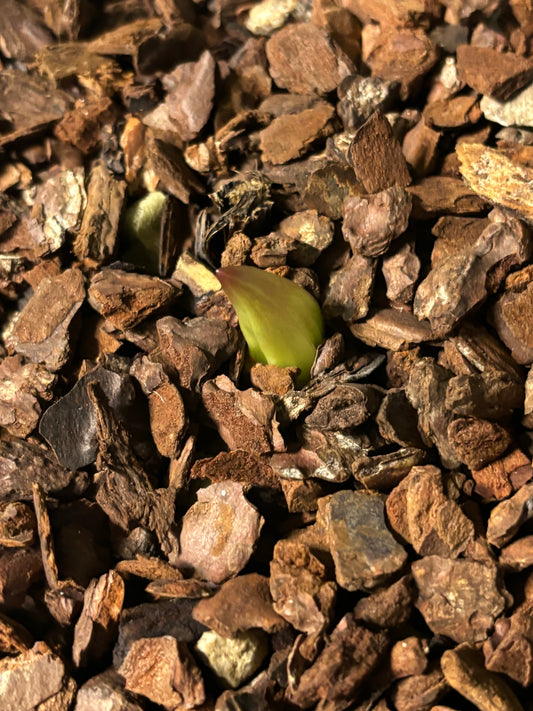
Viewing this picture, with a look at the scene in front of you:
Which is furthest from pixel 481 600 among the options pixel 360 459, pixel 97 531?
pixel 97 531

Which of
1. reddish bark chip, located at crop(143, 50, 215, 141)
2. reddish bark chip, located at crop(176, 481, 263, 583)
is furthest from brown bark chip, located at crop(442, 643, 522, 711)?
reddish bark chip, located at crop(143, 50, 215, 141)

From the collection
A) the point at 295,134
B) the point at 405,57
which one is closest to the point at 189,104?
the point at 295,134

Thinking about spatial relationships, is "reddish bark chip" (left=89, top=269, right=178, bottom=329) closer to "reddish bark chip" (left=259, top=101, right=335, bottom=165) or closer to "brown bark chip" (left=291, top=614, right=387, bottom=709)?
"reddish bark chip" (left=259, top=101, right=335, bottom=165)

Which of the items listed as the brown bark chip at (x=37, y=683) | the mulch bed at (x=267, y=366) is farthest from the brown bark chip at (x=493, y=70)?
the brown bark chip at (x=37, y=683)

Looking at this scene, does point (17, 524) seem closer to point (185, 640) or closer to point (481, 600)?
point (185, 640)

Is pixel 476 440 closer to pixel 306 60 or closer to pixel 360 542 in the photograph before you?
pixel 360 542

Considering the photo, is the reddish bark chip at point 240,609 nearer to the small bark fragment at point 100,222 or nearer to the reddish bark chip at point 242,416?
→ the reddish bark chip at point 242,416
